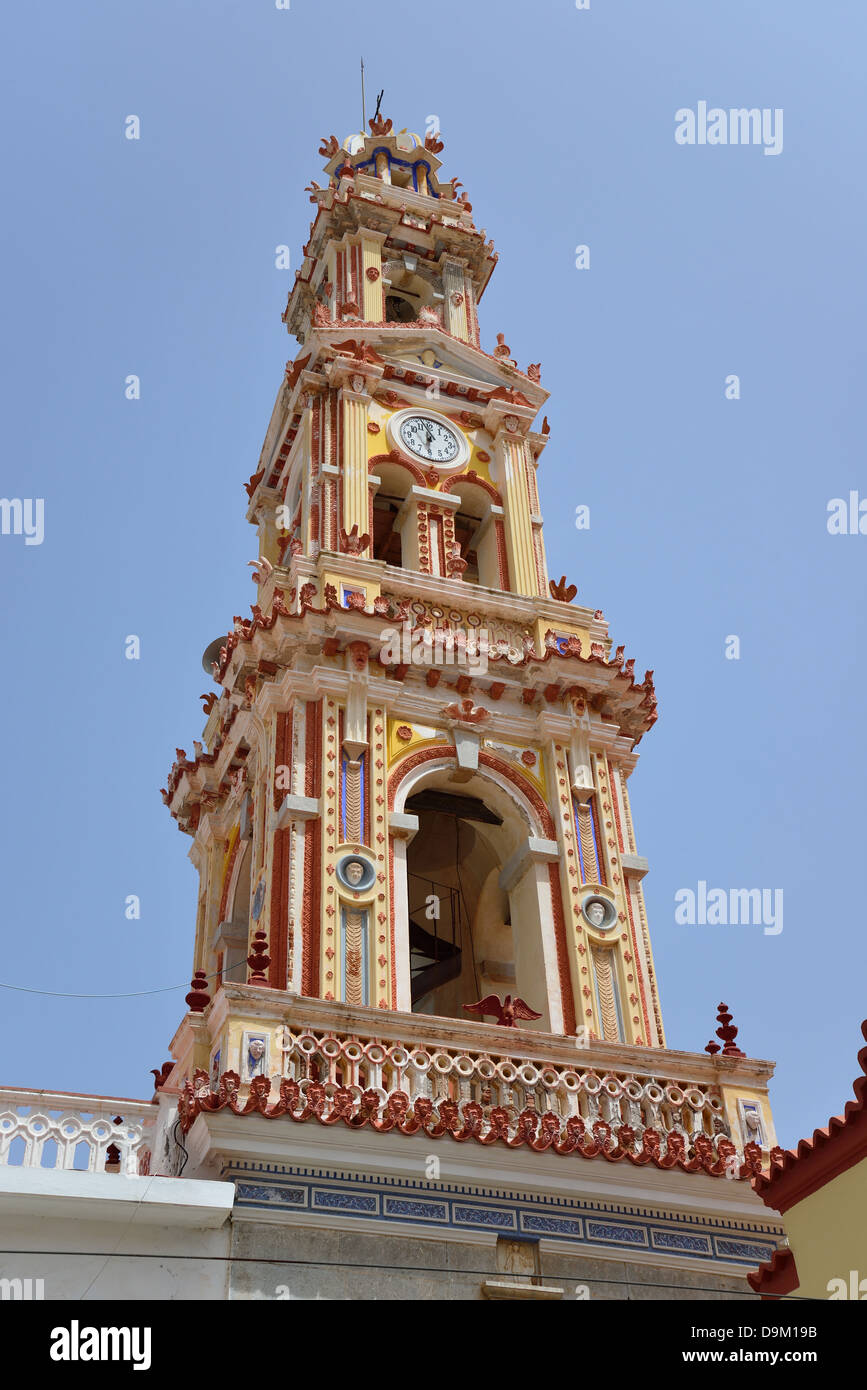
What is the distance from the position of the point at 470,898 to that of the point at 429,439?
6302 millimetres

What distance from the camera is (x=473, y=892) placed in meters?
19.5

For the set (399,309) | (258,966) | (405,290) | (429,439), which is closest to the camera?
(258,966)

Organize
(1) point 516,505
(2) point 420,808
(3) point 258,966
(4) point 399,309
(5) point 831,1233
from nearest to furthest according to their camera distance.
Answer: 1. (5) point 831,1233
2. (3) point 258,966
3. (2) point 420,808
4. (1) point 516,505
5. (4) point 399,309

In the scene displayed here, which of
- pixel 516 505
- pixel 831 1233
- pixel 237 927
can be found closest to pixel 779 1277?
pixel 831 1233

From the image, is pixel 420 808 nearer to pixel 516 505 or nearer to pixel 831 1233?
pixel 516 505

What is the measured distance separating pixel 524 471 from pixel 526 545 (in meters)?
1.56

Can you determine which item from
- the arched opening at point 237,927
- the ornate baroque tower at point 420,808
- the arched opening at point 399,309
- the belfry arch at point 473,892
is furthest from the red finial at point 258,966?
the arched opening at point 399,309

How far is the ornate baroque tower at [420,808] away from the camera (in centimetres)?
1301

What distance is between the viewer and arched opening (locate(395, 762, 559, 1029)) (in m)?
16.4

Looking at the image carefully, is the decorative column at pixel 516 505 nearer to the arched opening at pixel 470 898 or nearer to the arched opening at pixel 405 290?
the arched opening at pixel 470 898

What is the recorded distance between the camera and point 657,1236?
13.0 metres

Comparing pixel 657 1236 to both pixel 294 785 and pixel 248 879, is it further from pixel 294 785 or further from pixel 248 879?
pixel 248 879

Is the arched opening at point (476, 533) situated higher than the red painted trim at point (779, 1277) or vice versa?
the arched opening at point (476, 533)

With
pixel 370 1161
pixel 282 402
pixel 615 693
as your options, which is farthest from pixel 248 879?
pixel 282 402
